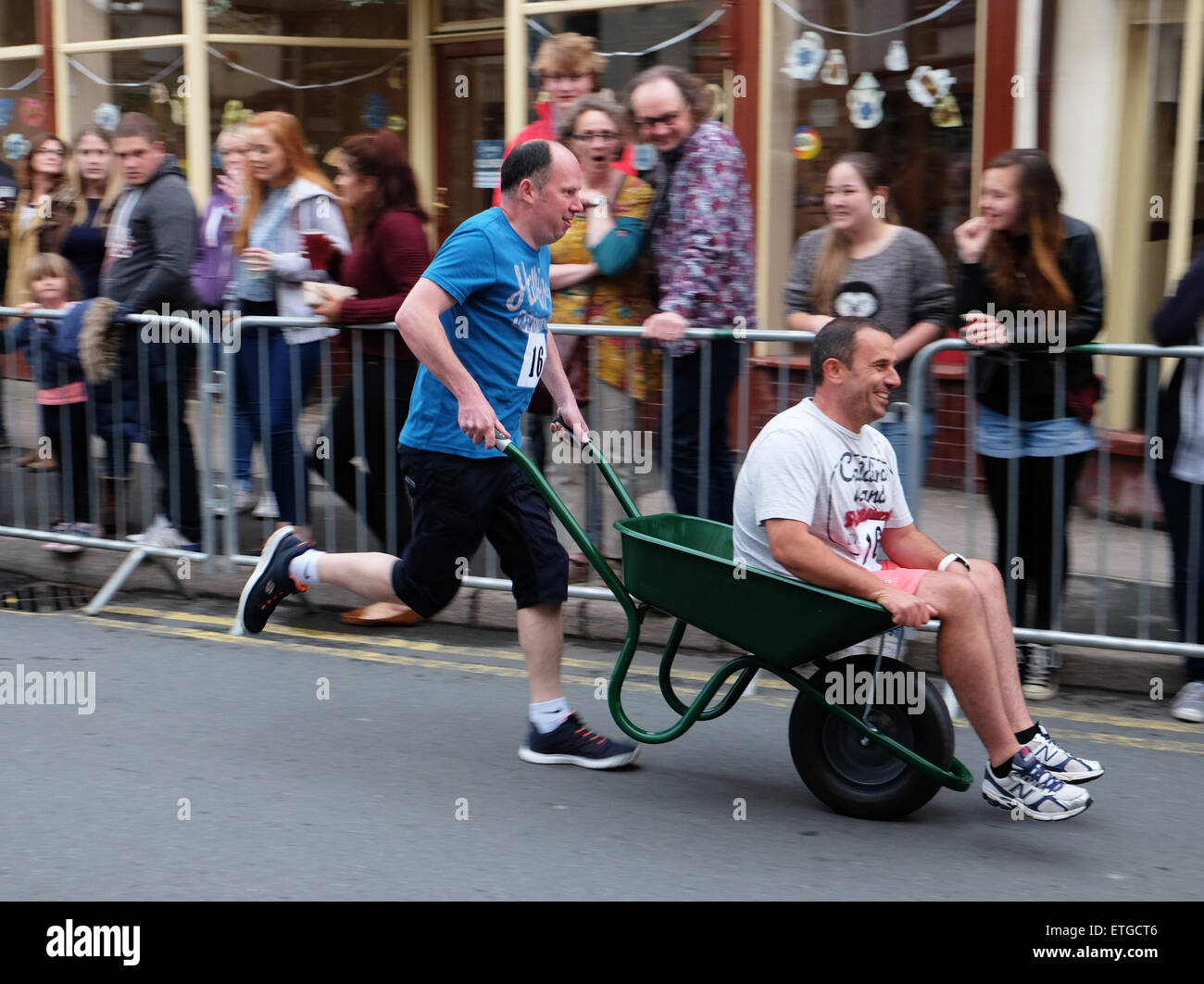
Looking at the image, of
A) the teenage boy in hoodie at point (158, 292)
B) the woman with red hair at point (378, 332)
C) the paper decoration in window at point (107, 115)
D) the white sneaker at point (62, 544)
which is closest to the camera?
the woman with red hair at point (378, 332)

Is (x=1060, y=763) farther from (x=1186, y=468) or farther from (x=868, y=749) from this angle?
(x=1186, y=468)

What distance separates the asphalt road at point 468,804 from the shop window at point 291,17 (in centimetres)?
765

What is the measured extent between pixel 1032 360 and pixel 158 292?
4103 mm

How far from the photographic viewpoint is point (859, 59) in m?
9.27

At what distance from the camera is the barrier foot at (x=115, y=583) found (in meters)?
6.90

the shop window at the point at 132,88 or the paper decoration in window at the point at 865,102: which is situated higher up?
the shop window at the point at 132,88

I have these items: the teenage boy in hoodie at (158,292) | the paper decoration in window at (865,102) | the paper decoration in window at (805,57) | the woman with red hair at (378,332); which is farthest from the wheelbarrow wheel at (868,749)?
the paper decoration in window at (805,57)

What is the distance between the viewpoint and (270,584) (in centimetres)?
534

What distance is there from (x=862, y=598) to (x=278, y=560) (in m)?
2.13

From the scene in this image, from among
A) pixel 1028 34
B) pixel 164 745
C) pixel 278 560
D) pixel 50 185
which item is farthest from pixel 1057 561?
pixel 50 185

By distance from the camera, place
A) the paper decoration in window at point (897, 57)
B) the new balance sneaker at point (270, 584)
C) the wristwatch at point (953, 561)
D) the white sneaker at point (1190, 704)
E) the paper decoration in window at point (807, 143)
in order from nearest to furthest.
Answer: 1. the wristwatch at point (953, 561)
2. the new balance sneaker at point (270, 584)
3. the white sneaker at point (1190, 704)
4. the paper decoration in window at point (897, 57)
5. the paper decoration in window at point (807, 143)

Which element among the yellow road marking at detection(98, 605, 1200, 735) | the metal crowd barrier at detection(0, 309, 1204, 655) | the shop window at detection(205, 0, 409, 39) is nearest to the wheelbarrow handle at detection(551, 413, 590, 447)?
the metal crowd barrier at detection(0, 309, 1204, 655)

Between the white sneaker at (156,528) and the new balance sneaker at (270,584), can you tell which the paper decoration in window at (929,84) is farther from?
the new balance sneaker at (270,584)

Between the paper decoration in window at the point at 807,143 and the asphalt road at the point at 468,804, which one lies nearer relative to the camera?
the asphalt road at the point at 468,804
